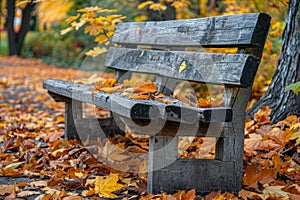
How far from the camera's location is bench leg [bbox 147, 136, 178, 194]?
94.4 inches

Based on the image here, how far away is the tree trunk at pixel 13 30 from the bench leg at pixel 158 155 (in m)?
18.0

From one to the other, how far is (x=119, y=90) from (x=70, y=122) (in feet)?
3.08

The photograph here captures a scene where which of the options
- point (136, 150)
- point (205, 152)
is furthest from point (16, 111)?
point (205, 152)

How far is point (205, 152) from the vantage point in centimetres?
326

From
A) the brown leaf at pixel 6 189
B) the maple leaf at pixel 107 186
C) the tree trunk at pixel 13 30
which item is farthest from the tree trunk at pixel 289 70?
the tree trunk at pixel 13 30

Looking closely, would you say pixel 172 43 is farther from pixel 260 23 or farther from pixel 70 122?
pixel 70 122

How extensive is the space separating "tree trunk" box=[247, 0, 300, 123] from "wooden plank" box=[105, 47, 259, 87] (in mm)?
1016

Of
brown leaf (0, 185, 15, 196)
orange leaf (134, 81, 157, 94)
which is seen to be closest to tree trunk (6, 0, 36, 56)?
orange leaf (134, 81, 157, 94)

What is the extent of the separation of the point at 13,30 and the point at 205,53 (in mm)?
18353

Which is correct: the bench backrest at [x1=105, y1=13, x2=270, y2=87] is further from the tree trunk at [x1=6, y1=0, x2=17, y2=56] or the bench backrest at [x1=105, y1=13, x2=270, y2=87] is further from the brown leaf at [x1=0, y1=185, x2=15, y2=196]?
the tree trunk at [x1=6, y1=0, x2=17, y2=56]

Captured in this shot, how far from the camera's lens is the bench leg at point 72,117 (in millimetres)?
3814

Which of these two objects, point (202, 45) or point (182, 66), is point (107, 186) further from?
point (202, 45)

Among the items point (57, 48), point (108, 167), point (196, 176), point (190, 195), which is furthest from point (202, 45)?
point (57, 48)

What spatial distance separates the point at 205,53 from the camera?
2.69m
